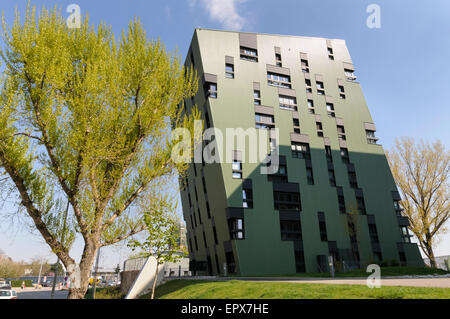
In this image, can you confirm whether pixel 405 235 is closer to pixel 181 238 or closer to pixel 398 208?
pixel 398 208

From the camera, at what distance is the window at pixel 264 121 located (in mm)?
32688

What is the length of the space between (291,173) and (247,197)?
604 centimetres

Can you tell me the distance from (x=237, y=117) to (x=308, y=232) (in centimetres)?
1480

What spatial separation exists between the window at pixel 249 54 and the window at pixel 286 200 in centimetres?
1741

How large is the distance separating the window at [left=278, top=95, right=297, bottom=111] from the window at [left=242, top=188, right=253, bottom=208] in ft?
39.6

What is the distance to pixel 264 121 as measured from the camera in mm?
32906

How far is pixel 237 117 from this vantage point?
31.8 m

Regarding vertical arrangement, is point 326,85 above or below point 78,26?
above

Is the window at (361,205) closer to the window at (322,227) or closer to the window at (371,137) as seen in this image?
the window at (322,227)

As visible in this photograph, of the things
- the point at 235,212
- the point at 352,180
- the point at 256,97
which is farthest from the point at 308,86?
the point at 235,212

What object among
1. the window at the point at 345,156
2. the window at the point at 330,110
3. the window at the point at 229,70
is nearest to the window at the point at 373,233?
the window at the point at 345,156
